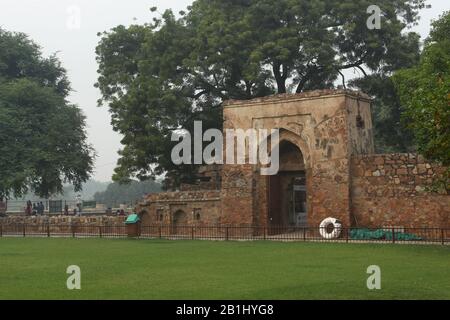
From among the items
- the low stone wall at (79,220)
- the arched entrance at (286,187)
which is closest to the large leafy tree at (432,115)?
the arched entrance at (286,187)

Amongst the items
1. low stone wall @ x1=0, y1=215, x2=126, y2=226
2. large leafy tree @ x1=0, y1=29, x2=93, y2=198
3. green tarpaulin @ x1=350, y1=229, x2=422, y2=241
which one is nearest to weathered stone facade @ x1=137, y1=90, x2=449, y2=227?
green tarpaulin @ x1=350, y1=229, x2=422, y2=241

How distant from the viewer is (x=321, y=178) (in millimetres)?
24531

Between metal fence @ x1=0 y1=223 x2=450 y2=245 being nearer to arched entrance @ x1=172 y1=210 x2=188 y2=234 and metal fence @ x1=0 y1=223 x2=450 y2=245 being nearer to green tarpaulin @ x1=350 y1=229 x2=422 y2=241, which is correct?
green tarpaulin @ x1=350 y1=229 x2=422 y2=241

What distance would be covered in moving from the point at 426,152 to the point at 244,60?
51.4 feet

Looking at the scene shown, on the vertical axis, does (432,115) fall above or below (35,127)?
below

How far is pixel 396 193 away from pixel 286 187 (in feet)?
17.9

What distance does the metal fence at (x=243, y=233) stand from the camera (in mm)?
21922

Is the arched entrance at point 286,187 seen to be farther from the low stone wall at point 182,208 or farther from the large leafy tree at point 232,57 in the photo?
the large leafy tree at point 232,57

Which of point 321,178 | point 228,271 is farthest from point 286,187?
point 228,271

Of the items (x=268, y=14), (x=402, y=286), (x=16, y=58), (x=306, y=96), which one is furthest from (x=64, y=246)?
(x=16, y=58)

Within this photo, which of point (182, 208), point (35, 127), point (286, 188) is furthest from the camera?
point (35, 127)

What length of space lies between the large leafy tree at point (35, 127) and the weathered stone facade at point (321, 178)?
12183 mm

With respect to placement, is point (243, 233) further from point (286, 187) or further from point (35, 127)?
point (35, 127)

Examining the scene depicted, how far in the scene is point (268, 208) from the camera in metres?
26.4
